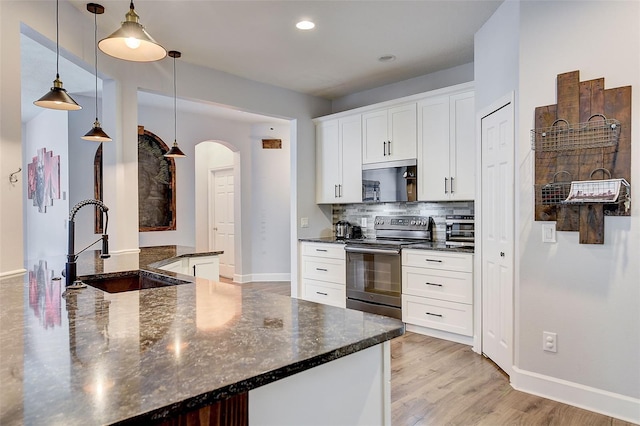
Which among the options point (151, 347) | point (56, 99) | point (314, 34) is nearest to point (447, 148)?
point (314, 34)

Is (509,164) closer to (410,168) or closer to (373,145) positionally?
(410,168)

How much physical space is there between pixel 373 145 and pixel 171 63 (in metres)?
2.27

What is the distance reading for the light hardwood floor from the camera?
2256 millimetres

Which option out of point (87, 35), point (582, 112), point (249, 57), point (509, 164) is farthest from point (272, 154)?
point (582, 112)

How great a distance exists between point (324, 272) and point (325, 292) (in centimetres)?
24

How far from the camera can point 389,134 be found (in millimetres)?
4398

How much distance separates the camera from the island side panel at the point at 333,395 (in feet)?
3.11

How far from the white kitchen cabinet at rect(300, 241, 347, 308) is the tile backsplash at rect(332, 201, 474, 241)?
60 cm

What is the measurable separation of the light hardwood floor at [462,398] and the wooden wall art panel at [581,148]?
102 cm

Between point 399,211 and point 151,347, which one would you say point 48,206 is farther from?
point 151,347

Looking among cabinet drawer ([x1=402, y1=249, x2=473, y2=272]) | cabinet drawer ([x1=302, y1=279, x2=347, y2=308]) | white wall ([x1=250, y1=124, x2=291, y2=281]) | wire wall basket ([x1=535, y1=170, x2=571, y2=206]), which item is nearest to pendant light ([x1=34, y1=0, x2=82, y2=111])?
wire wall basket ([x1=535, y1=170, x2=571, y2=206])

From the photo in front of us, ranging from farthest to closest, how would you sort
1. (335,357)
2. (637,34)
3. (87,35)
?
(87,35), (637,34), (335,357)

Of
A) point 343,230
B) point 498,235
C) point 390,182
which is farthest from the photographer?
point 343,230

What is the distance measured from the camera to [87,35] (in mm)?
3047
